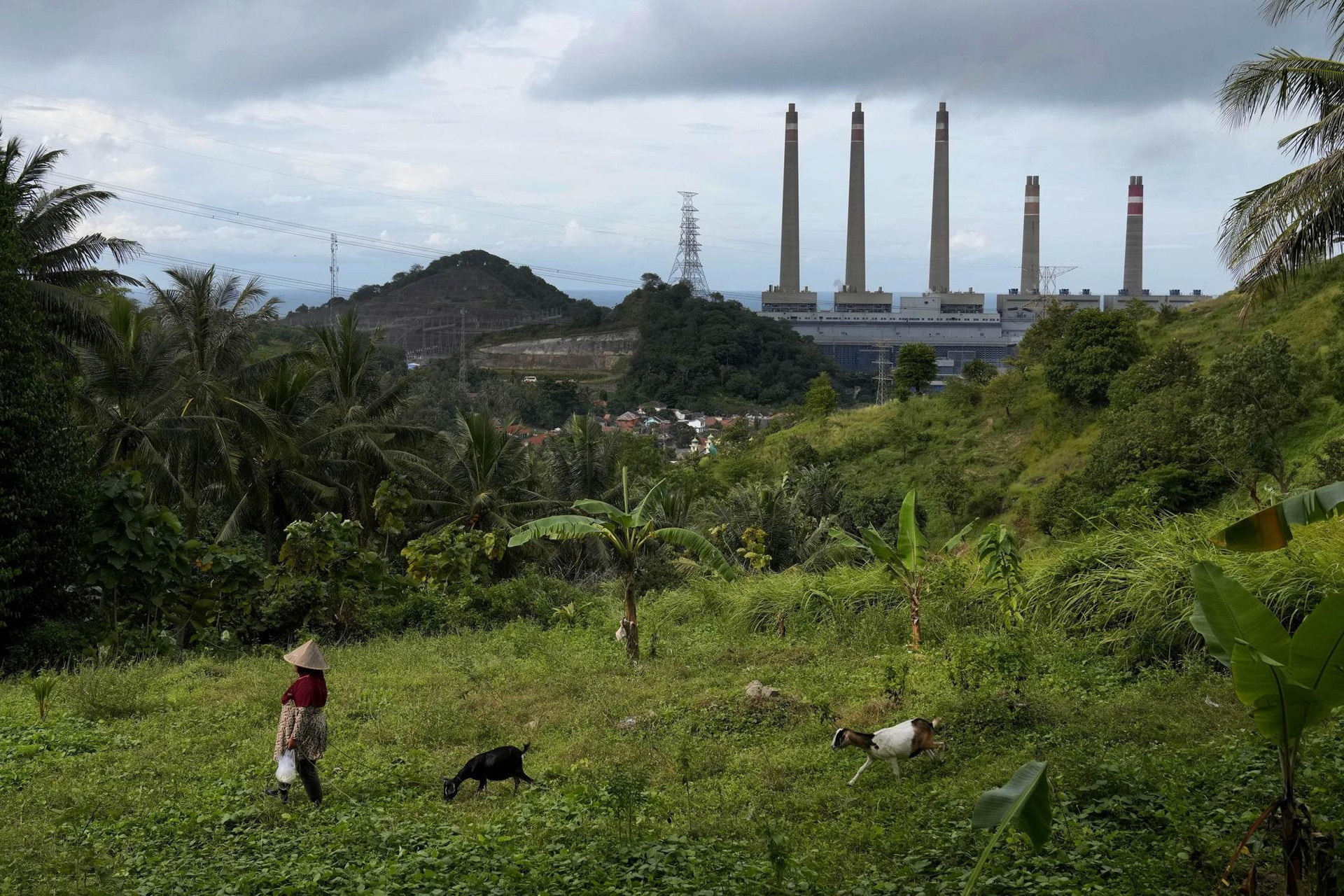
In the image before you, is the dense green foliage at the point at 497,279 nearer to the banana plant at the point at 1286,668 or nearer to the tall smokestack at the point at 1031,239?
the tall smokestack at the point at 1031,239

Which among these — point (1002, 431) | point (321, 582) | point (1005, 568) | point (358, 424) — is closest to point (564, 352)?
point (1002, 431)

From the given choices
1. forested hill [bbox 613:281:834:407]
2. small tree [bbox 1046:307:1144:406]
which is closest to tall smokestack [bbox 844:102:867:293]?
forested hill [bbox 613:281:834:407]

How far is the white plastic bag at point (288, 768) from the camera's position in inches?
251

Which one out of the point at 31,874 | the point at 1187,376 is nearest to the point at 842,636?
the point at 31,874

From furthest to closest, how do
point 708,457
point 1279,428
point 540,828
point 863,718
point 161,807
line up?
point 708,457 → point 1279,428 → point 863,718 → point 161,807 → point 540,828

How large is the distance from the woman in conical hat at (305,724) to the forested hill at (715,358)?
212ft

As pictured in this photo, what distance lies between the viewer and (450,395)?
5222 centimetres

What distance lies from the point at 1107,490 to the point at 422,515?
1501cm

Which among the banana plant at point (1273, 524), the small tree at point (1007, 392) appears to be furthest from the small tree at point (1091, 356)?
the banana plant at point (1273, 524)

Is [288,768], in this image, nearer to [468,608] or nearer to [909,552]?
[909,552]

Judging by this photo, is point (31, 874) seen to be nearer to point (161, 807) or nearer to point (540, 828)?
point (161, 807)

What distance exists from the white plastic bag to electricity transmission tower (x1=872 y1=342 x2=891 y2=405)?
42.5 metres

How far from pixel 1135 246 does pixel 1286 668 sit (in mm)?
108779

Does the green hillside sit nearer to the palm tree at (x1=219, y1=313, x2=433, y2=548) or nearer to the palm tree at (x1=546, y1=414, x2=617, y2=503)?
the palm tree at (x1=546, y1=414, x2=617, y2=503)
